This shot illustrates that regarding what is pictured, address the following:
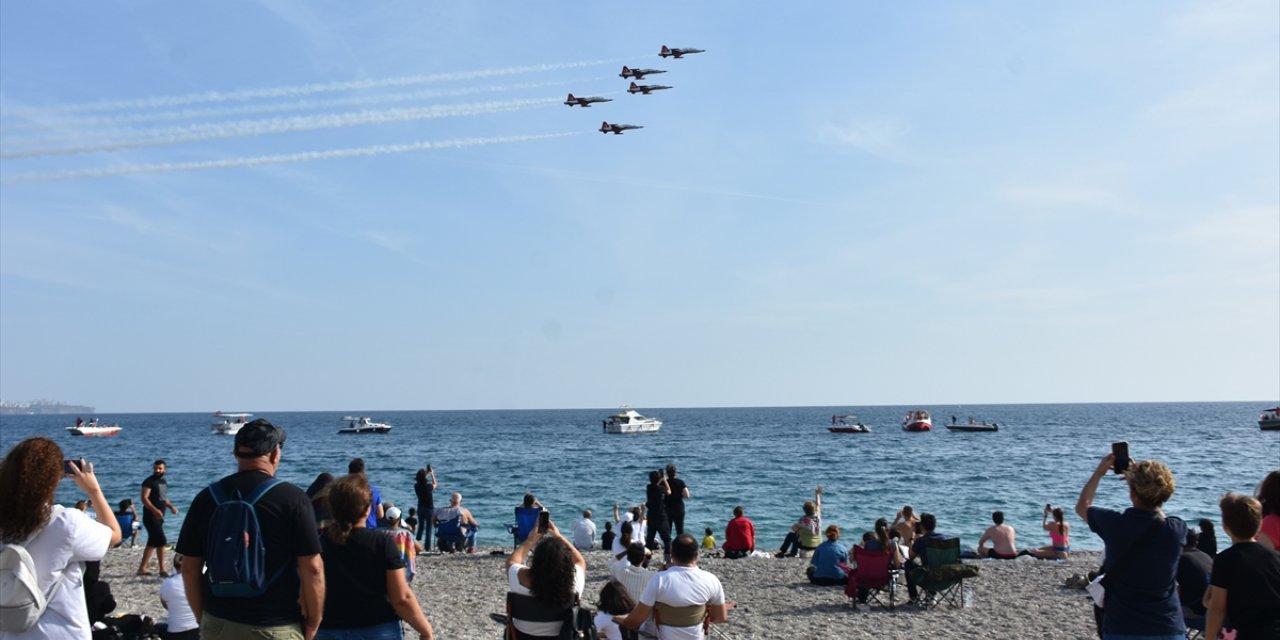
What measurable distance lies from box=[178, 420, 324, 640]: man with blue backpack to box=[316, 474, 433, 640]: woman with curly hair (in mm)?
300

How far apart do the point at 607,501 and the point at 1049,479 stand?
947 inches

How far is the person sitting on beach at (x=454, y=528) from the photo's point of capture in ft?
60.8

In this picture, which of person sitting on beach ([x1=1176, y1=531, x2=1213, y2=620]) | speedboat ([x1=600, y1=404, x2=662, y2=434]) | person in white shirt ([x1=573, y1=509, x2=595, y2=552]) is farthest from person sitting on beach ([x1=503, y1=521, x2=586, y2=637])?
speedboat ([x1=600, y1=404, x2=662, y2=434])

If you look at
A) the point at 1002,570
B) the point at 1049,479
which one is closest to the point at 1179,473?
the point at 1049,479

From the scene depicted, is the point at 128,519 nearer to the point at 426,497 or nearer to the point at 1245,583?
the point at 426,497

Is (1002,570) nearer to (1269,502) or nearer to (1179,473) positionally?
(1269,502)

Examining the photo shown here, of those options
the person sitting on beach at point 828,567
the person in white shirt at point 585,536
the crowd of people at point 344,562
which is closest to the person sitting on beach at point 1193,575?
the crowd of people at point 344,562

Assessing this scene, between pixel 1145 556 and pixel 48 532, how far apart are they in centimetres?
551

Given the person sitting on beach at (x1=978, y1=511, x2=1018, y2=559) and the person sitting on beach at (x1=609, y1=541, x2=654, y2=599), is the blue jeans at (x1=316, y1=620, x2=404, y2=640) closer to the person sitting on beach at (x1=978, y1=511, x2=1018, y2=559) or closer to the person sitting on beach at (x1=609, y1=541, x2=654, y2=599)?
the person sitting on beach at (x1=609, y1=541, x2=654, y2=599)

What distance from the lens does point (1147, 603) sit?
510cm

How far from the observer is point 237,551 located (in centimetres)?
415

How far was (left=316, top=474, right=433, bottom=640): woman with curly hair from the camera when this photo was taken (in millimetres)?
Result: 4707

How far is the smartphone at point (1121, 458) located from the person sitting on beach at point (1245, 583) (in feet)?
2.07

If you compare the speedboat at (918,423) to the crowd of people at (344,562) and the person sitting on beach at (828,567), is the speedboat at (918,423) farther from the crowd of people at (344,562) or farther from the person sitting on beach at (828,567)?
the crowd of people at (344,562)
